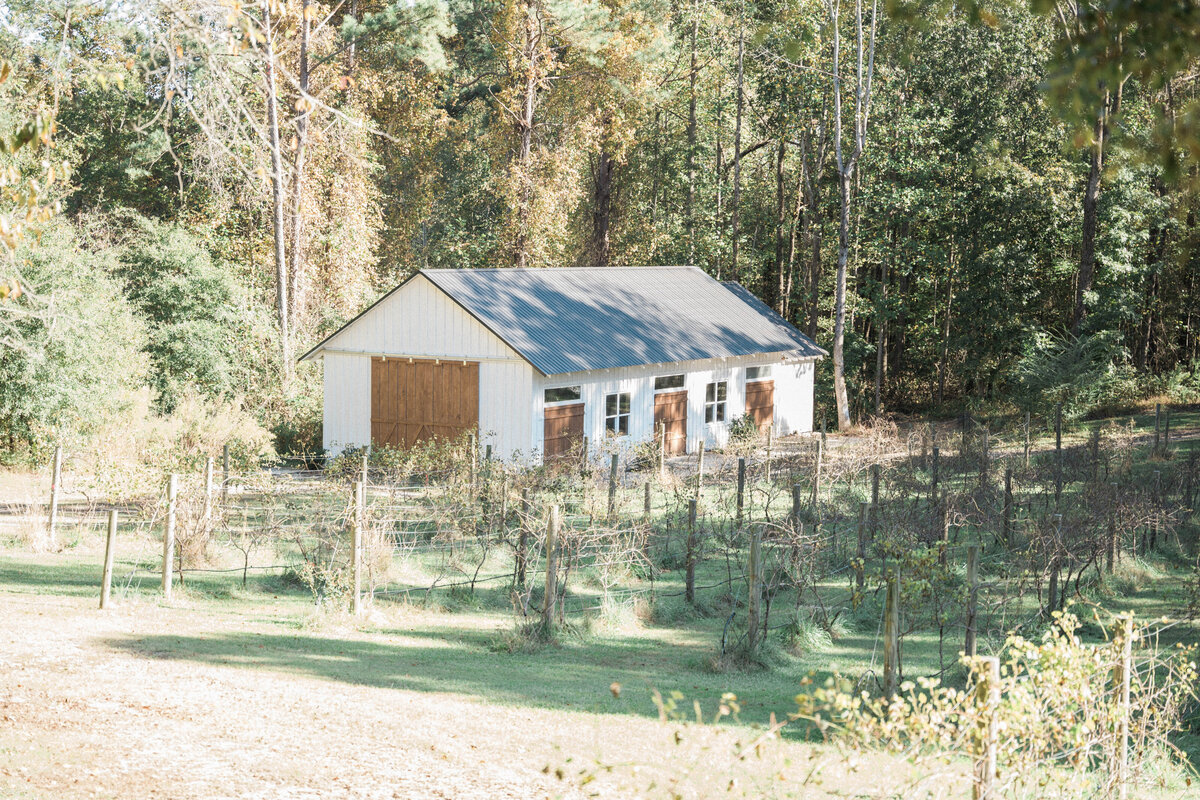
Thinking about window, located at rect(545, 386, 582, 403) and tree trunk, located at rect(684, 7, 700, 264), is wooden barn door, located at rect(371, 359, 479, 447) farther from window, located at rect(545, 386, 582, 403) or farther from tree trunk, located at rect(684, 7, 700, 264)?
tree trunk, located at rect(684, 7, 700, 264)

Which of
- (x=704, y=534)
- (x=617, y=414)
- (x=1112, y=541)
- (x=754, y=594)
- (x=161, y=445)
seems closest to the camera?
(x=754, y=594)

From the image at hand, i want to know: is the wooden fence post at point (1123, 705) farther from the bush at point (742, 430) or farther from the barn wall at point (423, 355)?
the bush at point (742, 430)

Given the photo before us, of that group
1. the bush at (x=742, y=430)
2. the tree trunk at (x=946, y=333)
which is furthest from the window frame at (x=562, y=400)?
the tree trunk at (x=946, y=333)

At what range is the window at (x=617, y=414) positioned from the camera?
24859 mm

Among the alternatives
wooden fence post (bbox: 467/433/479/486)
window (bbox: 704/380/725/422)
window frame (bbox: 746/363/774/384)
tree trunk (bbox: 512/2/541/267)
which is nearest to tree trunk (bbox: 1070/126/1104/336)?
window frame (bbox: 746/363/774/384)

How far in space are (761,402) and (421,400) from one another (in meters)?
9.96

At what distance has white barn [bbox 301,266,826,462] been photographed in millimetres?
23031

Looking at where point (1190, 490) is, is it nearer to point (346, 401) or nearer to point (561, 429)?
point (561, 429)

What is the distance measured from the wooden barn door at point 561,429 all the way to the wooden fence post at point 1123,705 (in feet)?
54.5

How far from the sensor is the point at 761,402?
1168 inches

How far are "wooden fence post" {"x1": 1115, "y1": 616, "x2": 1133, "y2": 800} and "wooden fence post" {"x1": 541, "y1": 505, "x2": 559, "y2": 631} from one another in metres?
→ 5.97

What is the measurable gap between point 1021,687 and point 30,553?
13.7 metres

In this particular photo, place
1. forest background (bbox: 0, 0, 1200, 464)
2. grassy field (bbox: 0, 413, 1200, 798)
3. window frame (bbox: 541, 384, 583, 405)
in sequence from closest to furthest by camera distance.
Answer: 1. grassy field (bbox: 0, 413, 1200, 798)
2. window frame (bbox: 541, 384, 583, 405)
3. forest background (bbox: 0, 0, 1200, 464)

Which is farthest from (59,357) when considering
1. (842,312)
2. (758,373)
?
(842,312)
